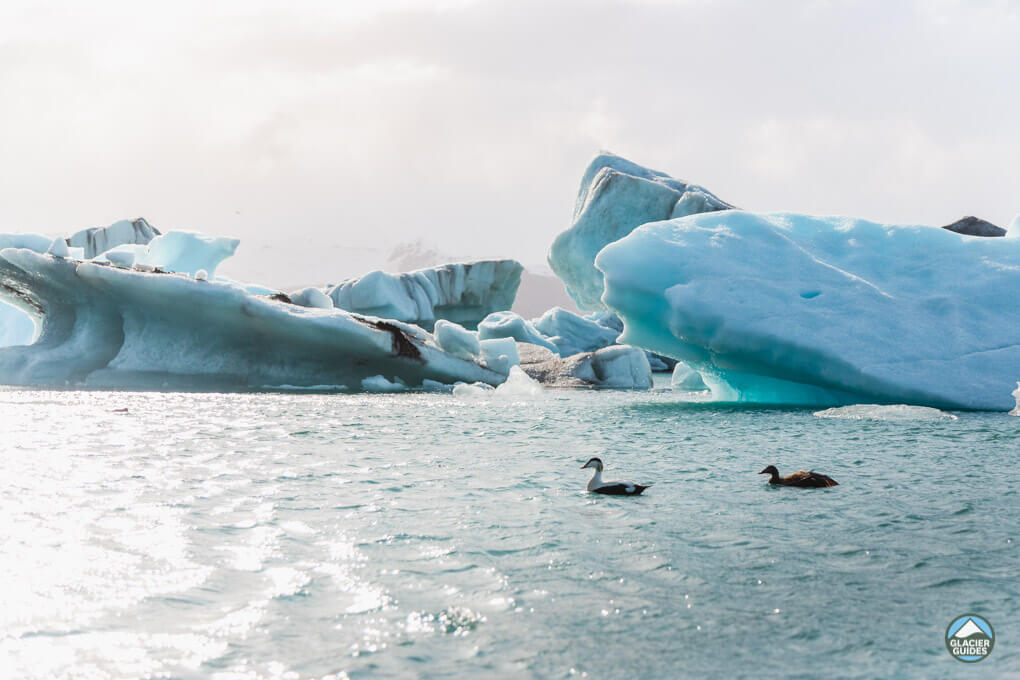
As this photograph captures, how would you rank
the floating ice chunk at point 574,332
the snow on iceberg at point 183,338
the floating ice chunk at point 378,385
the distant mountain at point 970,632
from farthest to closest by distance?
the floating ice chunk at point 574,332, the floating ice chunk at point 378,385, the snow on iceberg at point 183,338, the distant mountain at point 970,632

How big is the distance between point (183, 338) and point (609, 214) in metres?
15.1

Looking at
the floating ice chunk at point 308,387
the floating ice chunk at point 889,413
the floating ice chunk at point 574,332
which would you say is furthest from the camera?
the floating ice chunk at point 574,332

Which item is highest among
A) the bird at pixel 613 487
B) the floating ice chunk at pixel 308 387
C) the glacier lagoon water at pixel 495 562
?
the floating ice chunk at pixel 308 387

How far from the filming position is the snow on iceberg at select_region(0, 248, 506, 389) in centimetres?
1867

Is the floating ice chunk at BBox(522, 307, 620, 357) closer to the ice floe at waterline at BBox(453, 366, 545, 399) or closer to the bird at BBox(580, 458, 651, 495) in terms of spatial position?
the ice floe at waterline at BBox(453, 366, 545, 399)

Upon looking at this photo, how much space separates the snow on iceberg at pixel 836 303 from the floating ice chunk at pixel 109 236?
2793 cm

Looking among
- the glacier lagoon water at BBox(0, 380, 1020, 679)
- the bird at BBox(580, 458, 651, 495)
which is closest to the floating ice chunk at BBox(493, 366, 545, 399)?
the glacier lagoon water at BBox(0, 380, 1020, 679)

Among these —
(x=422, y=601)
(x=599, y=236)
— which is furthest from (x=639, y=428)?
(x=599, y=236)

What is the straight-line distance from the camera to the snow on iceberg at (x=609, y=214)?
29531 mm

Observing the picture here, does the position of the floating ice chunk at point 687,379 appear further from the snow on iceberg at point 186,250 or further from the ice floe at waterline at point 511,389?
the snow on iceberg at point 186,250

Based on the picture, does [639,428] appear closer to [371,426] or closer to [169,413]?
[371,426]

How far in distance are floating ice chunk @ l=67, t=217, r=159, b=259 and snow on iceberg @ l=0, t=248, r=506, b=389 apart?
14.9 meters

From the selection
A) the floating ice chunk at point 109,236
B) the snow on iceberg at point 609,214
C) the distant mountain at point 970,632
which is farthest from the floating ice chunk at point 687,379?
the floating ice chunk at point 109,236

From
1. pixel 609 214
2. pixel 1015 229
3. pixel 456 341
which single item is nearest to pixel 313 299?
pixel 456 341
